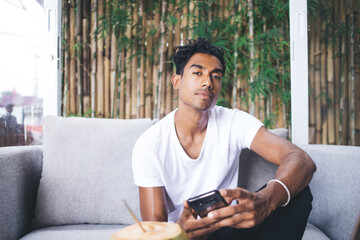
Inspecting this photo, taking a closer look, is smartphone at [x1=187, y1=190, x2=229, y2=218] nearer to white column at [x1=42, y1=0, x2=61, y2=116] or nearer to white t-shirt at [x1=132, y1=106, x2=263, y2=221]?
white t-shirt at [x1=132, y1=106, x2=263, y2=221]

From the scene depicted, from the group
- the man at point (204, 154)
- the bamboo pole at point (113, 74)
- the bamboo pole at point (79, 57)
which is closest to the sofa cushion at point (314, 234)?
the man at point (204, 154)

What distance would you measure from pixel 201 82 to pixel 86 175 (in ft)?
2.65

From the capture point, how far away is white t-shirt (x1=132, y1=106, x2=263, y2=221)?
137 cm

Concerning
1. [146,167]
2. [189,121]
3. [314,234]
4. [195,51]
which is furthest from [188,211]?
[195,51]

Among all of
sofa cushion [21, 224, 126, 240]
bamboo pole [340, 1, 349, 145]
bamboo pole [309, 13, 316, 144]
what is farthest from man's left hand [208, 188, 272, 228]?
bamboo pole [340, 1, 349, 145]

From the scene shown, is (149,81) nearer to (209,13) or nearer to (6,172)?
(209,13)

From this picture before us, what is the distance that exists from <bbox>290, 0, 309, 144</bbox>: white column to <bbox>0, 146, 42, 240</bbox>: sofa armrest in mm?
1752

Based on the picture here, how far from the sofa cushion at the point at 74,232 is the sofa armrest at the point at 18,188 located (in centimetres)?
9

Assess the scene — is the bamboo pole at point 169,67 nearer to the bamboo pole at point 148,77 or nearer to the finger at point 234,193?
the bamboo pole at point 148,77

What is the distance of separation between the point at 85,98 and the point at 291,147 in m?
2.08

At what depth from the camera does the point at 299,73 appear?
7.06ft

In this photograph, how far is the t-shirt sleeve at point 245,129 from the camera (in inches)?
56.2

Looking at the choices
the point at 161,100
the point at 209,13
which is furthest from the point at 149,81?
the point at 209,13

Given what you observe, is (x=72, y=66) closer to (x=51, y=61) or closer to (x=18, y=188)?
(x=51, y=61)
